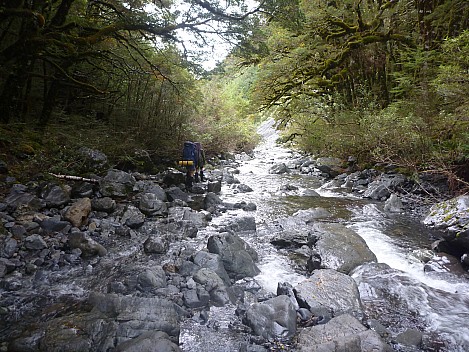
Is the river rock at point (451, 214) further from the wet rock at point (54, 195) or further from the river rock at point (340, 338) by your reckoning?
the wet rock at point (54, 195)

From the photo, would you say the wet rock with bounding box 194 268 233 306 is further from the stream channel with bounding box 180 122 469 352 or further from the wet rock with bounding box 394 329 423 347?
the wet rock with bounding box 394 329 423 347

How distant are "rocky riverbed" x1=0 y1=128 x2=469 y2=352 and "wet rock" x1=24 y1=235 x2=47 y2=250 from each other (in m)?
0.01

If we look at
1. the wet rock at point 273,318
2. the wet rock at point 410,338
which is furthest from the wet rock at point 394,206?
the wet rock at point 273,318

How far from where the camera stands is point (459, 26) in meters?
8.23

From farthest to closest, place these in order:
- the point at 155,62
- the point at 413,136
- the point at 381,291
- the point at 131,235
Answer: the point at 155,62, the point at 413,136, the point at 131,235, the point at 381,291

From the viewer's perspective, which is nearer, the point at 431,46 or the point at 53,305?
the point at 53,305

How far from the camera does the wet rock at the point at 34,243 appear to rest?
3.72m

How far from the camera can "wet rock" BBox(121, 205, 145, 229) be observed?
502 cm

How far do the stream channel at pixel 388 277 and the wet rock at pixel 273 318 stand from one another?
0.87ft

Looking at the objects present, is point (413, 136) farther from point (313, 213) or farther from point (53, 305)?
point (53, 305)

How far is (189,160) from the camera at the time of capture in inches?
315

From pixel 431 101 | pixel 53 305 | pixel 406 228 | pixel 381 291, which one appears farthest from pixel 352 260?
pixel 431 101

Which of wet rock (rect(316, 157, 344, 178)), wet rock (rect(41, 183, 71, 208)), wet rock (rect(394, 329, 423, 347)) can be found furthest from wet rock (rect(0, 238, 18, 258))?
wet rock (rect(316, 157, 344, 178))

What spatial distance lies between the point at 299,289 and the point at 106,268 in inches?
91.3
